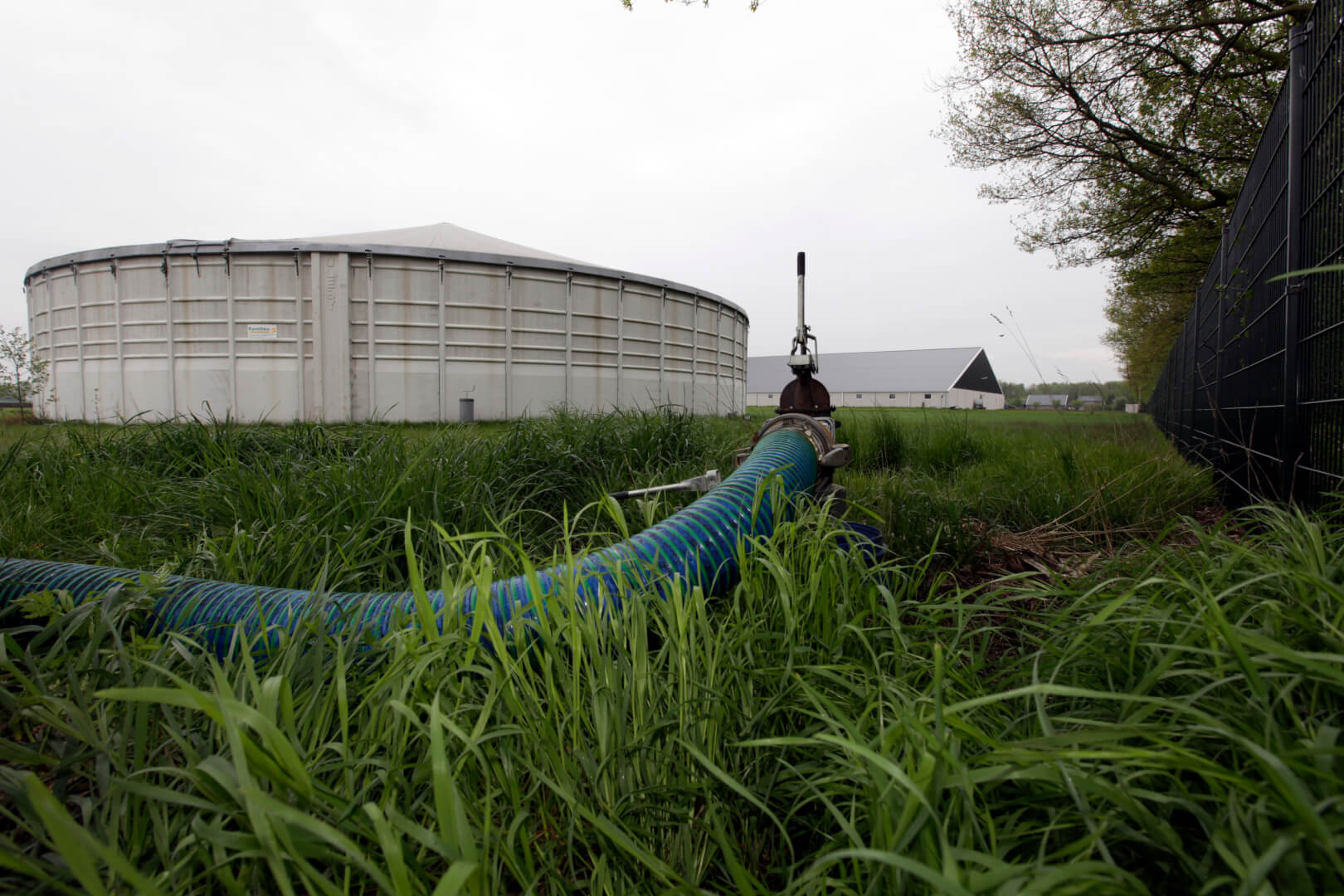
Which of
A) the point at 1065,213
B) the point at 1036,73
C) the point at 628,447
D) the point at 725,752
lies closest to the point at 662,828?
the point at 725,752

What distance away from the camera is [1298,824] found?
521 mm

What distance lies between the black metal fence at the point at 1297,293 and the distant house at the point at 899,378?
46.8 meters

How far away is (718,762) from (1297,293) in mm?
3116

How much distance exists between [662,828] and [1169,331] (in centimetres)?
2596

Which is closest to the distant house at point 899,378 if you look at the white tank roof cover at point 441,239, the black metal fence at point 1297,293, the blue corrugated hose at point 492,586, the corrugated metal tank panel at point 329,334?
the white tank roof cover at point 441,239

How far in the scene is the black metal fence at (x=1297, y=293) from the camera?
2.07 m

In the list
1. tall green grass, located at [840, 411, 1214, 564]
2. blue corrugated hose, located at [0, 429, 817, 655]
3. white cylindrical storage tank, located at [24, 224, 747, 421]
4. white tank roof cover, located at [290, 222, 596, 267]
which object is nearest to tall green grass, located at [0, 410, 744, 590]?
blue corrugated hose, located at [0, 429, 817, 655]

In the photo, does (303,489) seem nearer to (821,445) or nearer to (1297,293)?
(821,445)

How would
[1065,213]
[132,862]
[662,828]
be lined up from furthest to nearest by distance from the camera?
[1065,213] → [662,828] → [132,862]

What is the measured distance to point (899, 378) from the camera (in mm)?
52781

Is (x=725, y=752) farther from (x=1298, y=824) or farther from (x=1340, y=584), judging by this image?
(x=1340, y=584)

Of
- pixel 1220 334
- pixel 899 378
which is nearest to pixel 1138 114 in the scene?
pixel 1220 334

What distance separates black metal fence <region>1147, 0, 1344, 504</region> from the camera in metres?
2.07

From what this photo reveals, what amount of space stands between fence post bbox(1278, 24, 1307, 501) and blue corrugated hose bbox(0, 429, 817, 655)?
2.22 m
